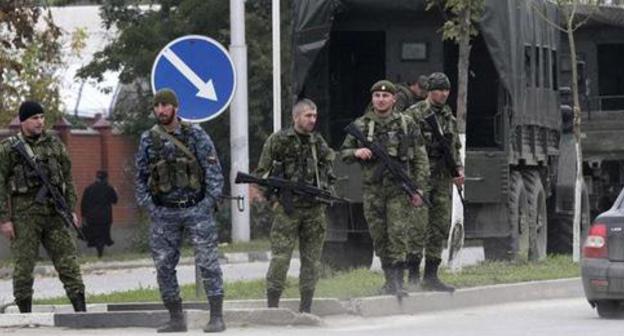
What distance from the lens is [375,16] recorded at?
2020 centimetres

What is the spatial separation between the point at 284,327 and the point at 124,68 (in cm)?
2307

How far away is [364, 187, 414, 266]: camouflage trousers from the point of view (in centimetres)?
1538

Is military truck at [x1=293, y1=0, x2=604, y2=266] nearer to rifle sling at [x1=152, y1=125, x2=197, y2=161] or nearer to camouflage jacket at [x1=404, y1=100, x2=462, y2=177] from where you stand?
camouflage jacket at [x1=404, y1=100, x2=462, y2=177]

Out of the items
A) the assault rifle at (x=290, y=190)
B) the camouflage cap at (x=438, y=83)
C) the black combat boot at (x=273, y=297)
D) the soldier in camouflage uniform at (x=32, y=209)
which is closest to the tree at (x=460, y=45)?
the camouflage cap at (x=438, y=83)

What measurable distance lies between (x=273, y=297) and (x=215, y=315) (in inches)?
44.0

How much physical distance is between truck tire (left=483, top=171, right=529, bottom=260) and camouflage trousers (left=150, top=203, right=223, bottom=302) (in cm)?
741

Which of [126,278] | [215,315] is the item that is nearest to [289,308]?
[215,315]

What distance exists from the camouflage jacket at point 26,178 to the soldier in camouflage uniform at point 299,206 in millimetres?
1613

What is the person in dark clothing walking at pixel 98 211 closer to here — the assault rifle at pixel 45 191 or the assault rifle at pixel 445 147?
the assault rifle at pixel 445 147

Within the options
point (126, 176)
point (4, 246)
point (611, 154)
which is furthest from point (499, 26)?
point (126, 176)

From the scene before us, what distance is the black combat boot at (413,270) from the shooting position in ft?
53.6

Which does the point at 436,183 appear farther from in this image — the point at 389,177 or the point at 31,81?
the point at 31,81

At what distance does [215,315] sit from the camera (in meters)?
13.4

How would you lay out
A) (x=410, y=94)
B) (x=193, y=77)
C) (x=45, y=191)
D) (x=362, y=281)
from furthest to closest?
1. (x=410, y=94)
2. (x=362, y=281)
3. (x=193, y=77)
4. (x=45, y=191)
